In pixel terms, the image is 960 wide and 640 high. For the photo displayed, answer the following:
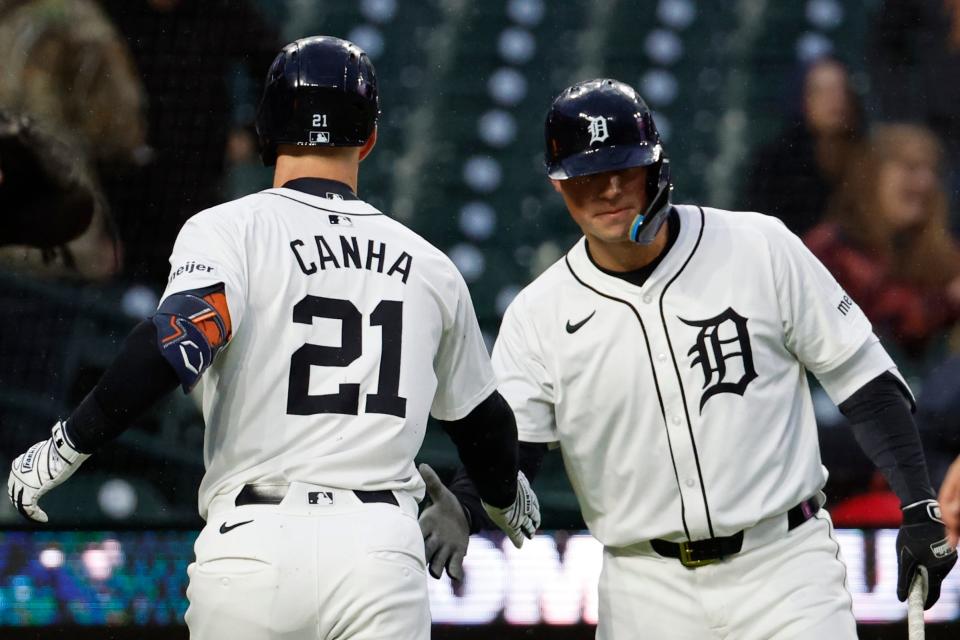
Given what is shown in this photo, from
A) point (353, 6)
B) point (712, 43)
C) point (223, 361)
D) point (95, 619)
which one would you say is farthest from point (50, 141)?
point (223, 361)

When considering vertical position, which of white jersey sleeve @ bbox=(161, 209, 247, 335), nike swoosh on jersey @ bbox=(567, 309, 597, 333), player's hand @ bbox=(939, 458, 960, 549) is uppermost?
white jersey sleeve @ bbox=(161, 209, 247, 335)

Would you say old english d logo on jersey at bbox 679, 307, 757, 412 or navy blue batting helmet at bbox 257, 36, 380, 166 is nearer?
navy blue batting helmet at bbox 257, 36, 380, 166

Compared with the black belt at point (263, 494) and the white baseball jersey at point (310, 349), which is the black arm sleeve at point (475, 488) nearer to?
the white baseball jersey at point (310, 349)

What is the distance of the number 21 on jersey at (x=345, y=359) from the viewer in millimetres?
2186

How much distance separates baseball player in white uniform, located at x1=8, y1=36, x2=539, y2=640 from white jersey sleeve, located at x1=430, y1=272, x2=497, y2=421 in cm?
4

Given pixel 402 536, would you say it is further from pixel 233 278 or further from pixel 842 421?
pixel 842 421

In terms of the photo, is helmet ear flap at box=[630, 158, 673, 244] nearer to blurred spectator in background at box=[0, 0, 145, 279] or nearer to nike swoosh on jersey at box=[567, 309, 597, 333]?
nike swoosh on jersey at box=[567, 309, 597, 333]

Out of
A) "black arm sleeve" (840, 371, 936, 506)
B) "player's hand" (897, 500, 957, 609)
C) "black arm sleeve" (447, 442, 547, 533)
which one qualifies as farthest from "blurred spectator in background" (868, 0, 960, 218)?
"black arm sleeve" (447, 442, 547, 533)

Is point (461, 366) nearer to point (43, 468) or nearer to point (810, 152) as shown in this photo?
point (43, 468)

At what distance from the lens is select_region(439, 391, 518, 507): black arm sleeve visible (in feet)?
8.50

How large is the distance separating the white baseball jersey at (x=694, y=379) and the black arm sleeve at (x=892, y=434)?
0.04 m

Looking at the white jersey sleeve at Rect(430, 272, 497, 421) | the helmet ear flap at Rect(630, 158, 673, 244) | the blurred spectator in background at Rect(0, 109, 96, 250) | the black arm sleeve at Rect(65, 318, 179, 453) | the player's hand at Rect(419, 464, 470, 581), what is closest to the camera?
the black arm sleeve at Rect(65, 318, 179, 453)

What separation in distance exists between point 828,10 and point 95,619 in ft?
11.1

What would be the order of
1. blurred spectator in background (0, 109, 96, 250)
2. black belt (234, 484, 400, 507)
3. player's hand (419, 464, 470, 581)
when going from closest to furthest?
black belt (234, 484, 400, 507)
player's hand (419, 464, 470, 581)
blurred spectator in background (0, 109, 96, 250)
